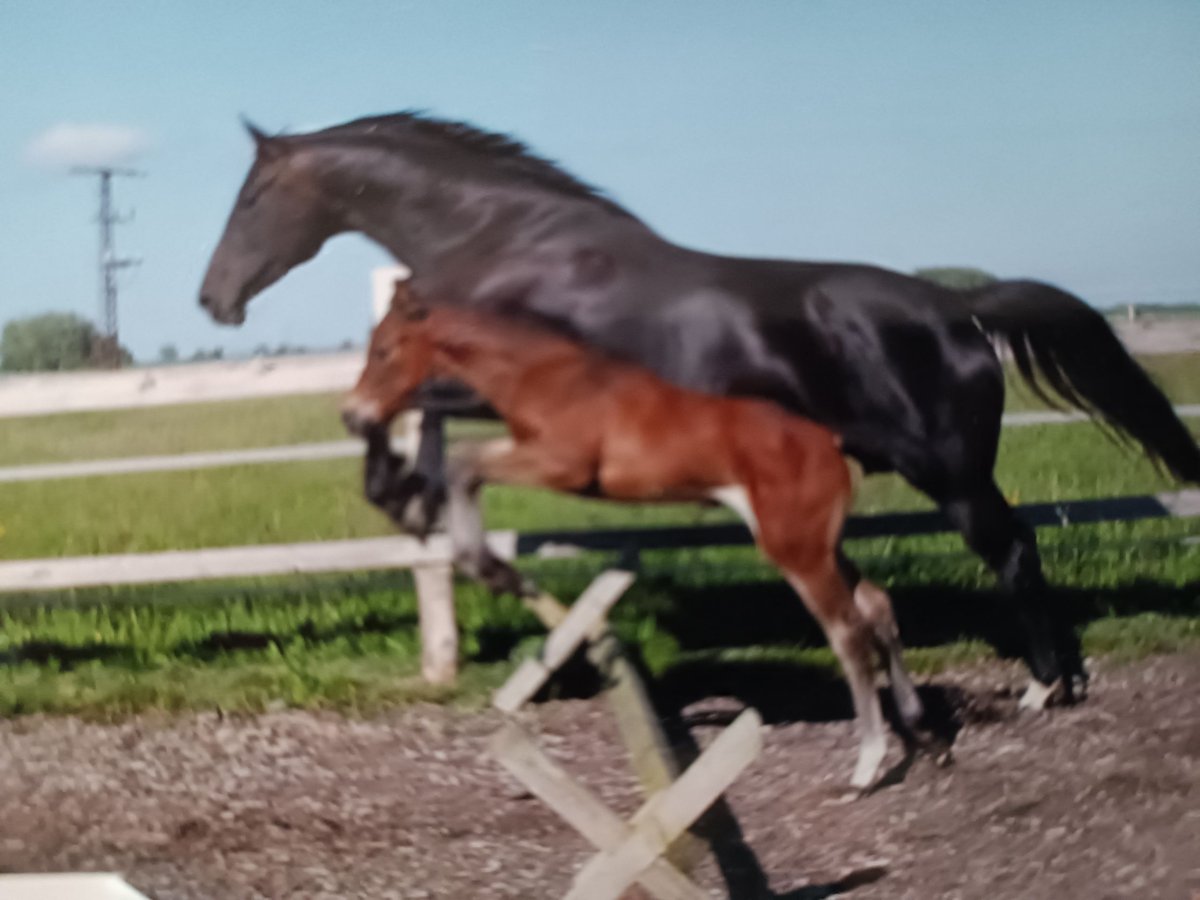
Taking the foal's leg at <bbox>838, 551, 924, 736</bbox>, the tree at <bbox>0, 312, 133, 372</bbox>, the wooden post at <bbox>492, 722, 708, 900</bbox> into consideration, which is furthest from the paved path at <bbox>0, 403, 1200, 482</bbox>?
the wooden post at <bbox>492, 722, 708, 900</bbox>

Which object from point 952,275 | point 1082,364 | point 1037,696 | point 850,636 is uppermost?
point 952,275

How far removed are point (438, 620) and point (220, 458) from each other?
→ 1.04 feet

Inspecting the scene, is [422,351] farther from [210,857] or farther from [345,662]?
[210,857]

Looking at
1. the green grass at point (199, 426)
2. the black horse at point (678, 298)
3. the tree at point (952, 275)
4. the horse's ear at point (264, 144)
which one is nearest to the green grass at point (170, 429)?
the green grass at point (199, 426)

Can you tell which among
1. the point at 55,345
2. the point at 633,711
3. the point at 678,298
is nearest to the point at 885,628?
the point at 633,711

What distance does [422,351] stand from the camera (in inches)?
47.1

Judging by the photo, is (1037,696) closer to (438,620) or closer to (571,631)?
(571,631)

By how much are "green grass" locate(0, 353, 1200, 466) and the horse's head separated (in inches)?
5.3

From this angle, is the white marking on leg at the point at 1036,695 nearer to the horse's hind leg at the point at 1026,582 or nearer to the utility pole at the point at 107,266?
the horse's hind leg at the point at 1026,582

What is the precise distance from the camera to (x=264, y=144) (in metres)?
1.24

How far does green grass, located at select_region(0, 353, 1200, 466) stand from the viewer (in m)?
1.27

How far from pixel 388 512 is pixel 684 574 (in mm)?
344

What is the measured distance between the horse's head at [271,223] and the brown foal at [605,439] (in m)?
0.13

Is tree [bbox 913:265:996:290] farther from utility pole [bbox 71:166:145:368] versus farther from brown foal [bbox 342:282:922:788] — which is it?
utility pole [bbox 71:166:145:368]
